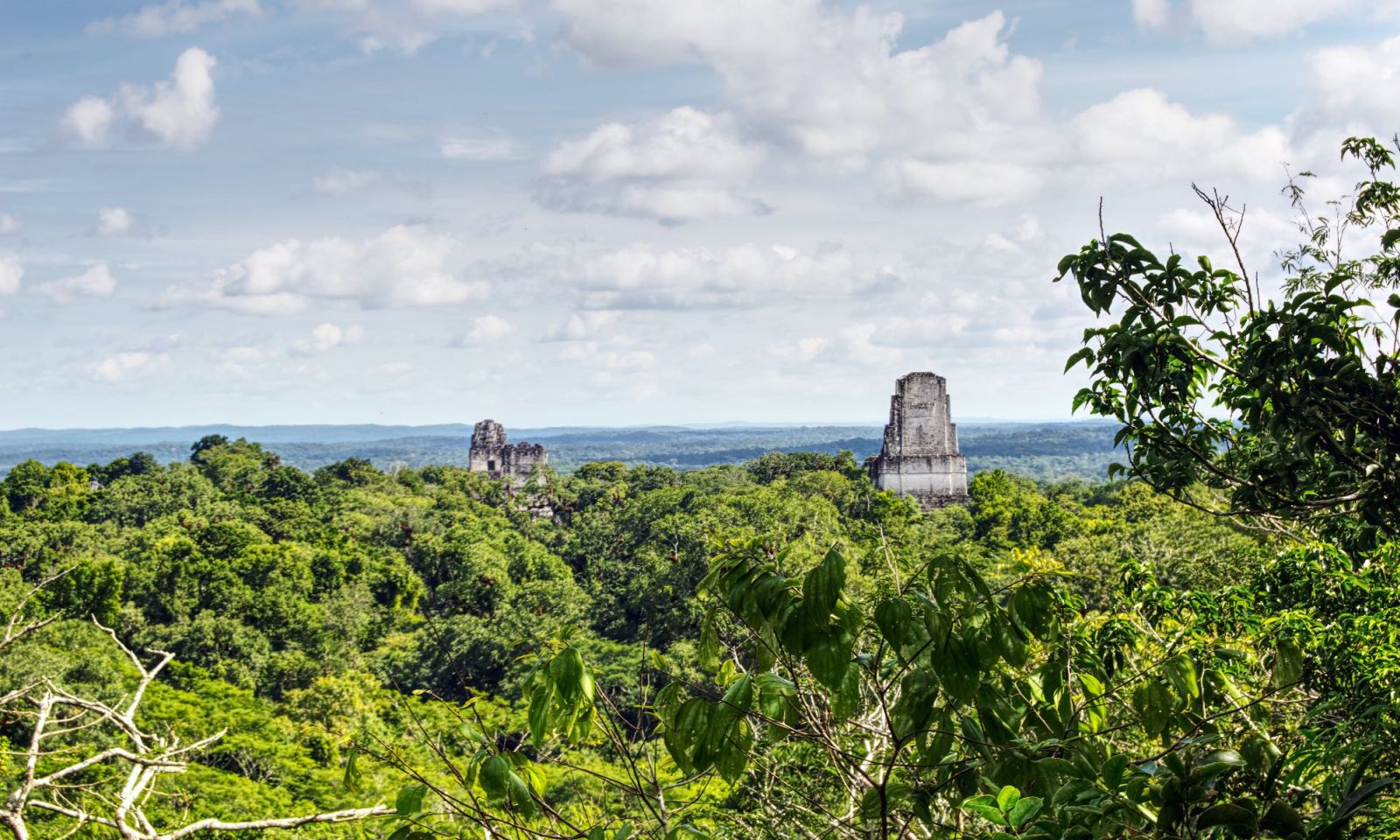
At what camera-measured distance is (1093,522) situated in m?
27.0

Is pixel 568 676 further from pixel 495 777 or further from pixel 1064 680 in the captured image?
pixel 1064 680

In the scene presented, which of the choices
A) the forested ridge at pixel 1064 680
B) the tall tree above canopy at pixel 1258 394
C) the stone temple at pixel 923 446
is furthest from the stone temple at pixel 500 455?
the tall tree above canopy at pixel 1258 394

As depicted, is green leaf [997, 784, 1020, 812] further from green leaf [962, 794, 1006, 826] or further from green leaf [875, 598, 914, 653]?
green leaf [875, 598, 914, 653]

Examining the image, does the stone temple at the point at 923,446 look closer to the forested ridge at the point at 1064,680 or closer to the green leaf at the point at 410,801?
the forested ridge at the point at 1064,680

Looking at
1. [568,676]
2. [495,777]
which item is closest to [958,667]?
[568,676]

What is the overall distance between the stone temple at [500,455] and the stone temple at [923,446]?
1203 inches

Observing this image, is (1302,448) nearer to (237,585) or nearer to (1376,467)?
(1376,467)

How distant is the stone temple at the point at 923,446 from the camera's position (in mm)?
42156

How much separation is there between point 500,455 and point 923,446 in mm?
39312

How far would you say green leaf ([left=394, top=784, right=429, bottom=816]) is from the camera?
2.15 m

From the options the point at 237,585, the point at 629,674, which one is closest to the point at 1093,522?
the point at 629,674

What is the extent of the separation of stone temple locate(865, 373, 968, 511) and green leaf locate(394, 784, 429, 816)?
40.7 meters

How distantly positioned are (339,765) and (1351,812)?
2083 centimetres

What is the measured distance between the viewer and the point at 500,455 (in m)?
74.8
